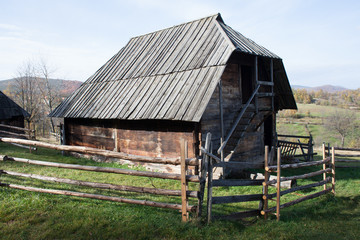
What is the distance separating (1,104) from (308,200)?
77.9 ft

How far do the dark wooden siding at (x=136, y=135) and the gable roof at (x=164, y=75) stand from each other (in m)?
0.74

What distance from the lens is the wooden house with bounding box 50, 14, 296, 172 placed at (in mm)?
9945

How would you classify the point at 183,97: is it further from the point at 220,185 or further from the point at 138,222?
the point at 138,222

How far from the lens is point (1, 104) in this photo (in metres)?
21.5

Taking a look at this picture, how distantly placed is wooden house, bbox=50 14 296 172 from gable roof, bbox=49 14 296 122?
5 cm

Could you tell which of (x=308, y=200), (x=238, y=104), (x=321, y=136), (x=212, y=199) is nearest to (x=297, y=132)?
(x=321, y=136)

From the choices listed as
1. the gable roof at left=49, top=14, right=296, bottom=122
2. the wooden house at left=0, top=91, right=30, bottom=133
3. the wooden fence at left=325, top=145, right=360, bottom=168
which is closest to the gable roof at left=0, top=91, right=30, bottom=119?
the wooden house at left=0, top=91, right=30, bottom=133

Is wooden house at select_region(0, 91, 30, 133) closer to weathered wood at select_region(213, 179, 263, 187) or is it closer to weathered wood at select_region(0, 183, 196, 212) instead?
weathered wood at select_region(0, 183, 196, 212)

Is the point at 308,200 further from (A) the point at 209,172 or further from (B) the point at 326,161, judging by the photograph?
(A) the point at 209,172

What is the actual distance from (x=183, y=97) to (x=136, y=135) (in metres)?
3.27

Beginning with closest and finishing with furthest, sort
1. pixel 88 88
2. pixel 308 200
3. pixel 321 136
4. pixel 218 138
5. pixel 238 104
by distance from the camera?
pixel 308 200
pixel 218 138
pixel 238 104
pixel 88 88
pixel 321 136

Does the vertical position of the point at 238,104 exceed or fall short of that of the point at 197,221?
it exceeds it

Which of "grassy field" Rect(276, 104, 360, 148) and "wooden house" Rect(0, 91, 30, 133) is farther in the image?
"grassy field" Rect(276, 104, 360, 148)

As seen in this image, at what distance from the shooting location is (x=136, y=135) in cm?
1171
